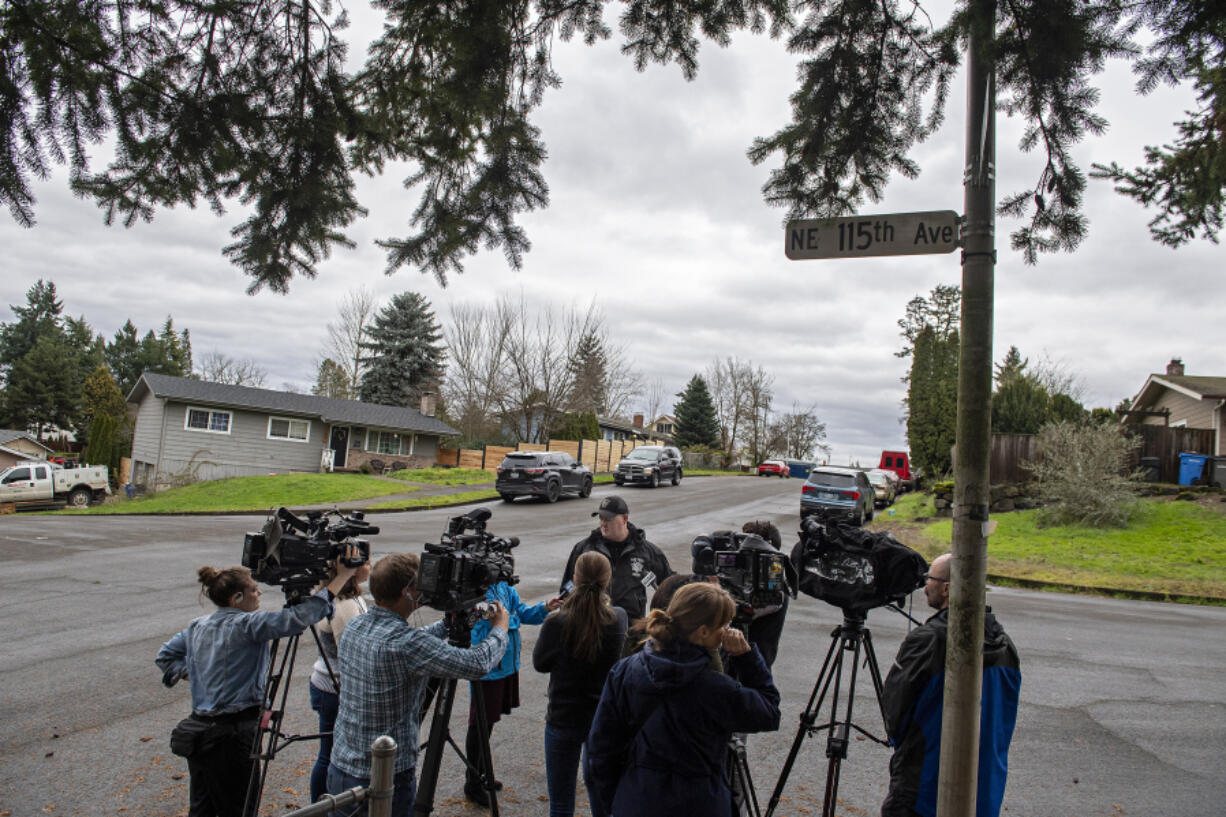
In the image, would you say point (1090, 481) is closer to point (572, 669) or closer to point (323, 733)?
point (572, 669)

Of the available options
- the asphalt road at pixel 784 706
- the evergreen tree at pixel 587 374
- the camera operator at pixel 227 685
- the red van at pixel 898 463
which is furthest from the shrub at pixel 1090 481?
the evergreen tree at pixel 587 374

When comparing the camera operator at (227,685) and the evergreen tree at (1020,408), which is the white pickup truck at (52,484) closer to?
the camera operator at (227,685)

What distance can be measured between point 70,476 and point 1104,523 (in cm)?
3389

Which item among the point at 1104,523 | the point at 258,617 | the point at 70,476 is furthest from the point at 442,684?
the point at 70,476

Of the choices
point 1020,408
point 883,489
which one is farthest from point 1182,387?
point 883,489

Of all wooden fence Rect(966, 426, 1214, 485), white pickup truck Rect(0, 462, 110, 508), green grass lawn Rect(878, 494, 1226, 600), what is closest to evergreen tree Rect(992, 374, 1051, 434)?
wooden fence Rect(966, 426, 1214, 485)

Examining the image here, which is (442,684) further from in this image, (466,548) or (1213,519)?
(1213,519)

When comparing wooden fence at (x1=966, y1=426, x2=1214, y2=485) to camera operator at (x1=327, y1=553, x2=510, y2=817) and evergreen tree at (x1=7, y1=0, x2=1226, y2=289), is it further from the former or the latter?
camera operator at (x1=327, y1=553, x2=510, y2=817)

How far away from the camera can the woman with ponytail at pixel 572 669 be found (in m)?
3.60

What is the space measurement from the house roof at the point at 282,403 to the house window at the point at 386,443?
925 mm

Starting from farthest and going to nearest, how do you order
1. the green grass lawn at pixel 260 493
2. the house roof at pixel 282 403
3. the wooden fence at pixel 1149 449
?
the house roof at pixel 282 403, the green grass lawn at pixel 260 493, the wooden fence at pixel 1149 449

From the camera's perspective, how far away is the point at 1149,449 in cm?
2202

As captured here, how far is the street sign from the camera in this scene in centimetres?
297

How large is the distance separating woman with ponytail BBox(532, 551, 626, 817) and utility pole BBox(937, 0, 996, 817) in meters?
1.59
